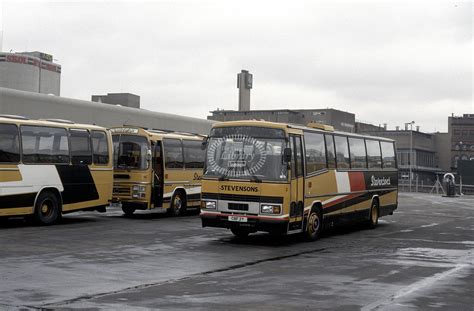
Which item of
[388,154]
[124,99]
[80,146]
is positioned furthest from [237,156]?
[124,99]

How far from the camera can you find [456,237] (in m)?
20.3

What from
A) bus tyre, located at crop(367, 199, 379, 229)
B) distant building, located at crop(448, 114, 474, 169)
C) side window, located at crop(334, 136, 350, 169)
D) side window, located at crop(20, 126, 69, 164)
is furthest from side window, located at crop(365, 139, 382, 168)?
distant building, located at crop(448, 114, 474, 169)

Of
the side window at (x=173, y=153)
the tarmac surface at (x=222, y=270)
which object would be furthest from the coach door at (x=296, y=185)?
the side window at (x=173, y=153)

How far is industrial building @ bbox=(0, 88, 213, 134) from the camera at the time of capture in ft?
92.0

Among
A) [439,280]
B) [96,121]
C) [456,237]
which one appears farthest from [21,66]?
[439,280]

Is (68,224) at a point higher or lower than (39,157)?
lower

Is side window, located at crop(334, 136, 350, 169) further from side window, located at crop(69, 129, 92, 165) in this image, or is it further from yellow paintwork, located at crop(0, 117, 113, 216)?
side window, located at crop(69, 129, 92, 165)

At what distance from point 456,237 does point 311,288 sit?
1135 centimetres

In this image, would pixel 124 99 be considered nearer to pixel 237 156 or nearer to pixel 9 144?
pixel 9 144

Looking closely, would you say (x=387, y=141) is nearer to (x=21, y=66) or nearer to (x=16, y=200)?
(x=16, y=200)

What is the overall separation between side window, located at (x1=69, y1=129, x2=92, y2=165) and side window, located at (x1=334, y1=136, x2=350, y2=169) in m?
8.00

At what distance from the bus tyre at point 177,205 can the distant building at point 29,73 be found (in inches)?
1666

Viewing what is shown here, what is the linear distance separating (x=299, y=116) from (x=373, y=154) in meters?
93.4

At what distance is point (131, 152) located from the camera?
2377 centimetres
